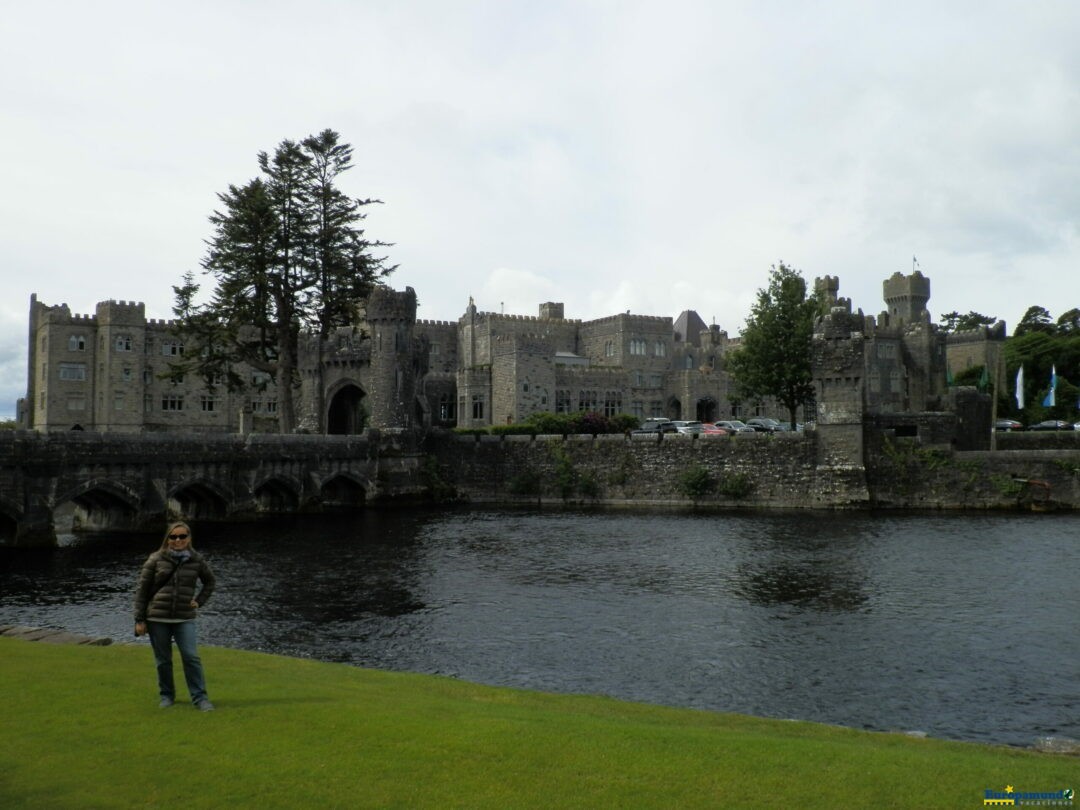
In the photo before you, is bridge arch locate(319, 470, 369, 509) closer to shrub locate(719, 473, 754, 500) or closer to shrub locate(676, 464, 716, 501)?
shrub locate(676, 464, 716, 501)

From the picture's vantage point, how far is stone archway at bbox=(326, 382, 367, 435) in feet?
199

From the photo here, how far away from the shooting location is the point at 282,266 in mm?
52719

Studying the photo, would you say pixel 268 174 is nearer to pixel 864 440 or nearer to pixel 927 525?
pixel 864 440

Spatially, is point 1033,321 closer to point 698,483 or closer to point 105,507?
point 698,483

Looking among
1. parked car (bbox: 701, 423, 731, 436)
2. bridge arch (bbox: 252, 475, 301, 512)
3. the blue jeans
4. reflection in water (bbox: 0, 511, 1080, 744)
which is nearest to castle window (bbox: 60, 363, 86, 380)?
bridge arch (bbox: 252, 475, 301, 512)

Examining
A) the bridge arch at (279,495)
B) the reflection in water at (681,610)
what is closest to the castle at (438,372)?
the bridge arch at (279,495)

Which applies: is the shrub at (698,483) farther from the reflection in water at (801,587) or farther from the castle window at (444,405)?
the castle window at (444,405)

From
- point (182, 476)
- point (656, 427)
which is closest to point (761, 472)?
point (656, 427)

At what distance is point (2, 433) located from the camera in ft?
101

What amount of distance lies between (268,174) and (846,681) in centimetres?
4725

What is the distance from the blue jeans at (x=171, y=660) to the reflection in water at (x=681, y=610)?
6469mm

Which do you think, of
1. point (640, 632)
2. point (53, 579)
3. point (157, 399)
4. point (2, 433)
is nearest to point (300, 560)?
point (53, 579)

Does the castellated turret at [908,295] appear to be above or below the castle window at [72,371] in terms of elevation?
above

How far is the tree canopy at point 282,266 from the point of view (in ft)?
168
